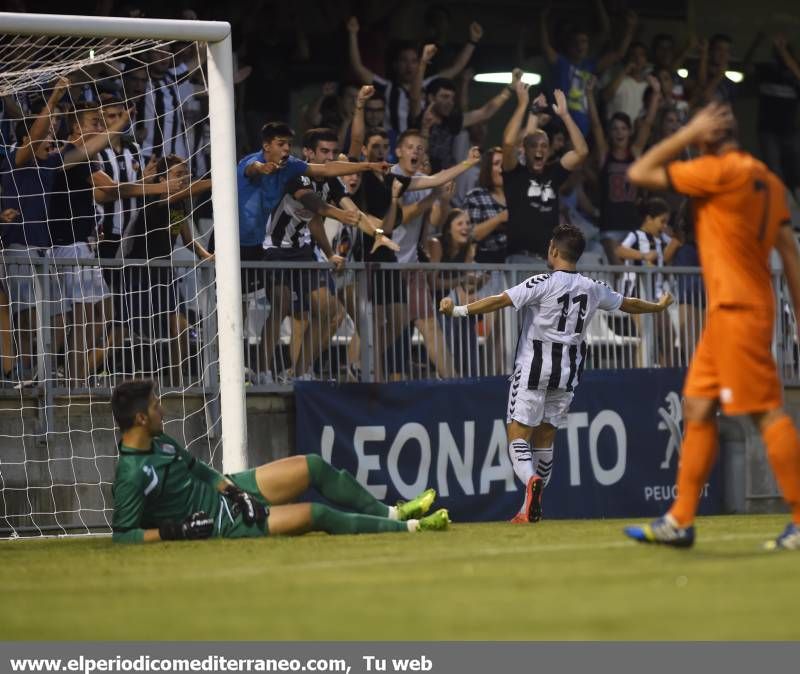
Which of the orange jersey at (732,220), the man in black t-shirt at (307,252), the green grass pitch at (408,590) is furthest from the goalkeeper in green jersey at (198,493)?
the man in black t-shirt at (307,252)

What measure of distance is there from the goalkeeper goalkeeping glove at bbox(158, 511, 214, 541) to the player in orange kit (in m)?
2.83

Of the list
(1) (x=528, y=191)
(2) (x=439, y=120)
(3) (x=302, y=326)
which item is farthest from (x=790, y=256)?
(2) (x=439, y=120)

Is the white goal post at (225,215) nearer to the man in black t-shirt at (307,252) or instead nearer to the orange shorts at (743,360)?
the man in black t-shirt at (307,252)

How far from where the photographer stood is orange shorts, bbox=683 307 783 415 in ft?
25.2

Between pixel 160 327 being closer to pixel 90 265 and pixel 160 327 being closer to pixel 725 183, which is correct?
pixel 90 265

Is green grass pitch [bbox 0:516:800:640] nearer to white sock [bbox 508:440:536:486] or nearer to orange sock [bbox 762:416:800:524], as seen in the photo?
orange sock [bbox 762:416:800:524]

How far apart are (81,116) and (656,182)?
6.23 meters

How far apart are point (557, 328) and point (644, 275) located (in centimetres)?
333

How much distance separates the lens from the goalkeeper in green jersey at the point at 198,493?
368 inches

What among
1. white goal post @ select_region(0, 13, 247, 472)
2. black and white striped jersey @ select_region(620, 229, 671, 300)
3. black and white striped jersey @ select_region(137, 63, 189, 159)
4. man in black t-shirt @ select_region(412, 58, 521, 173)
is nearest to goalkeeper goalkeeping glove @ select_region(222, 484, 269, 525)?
white goal post @ select_region(0, 13, 247, 472)

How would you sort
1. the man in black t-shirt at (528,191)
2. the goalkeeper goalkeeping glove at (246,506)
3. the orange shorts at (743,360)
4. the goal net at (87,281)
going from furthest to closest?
the man in black t-shirt at (528,191) → the goal net at (87,281) → the goalkeeper goalkeeping glove at (246,506) → the orange shorts at (743,360)

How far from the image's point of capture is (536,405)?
38.7ft

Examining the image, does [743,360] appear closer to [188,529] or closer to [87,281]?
[188,529]

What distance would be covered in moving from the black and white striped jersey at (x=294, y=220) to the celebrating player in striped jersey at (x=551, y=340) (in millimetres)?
2472
